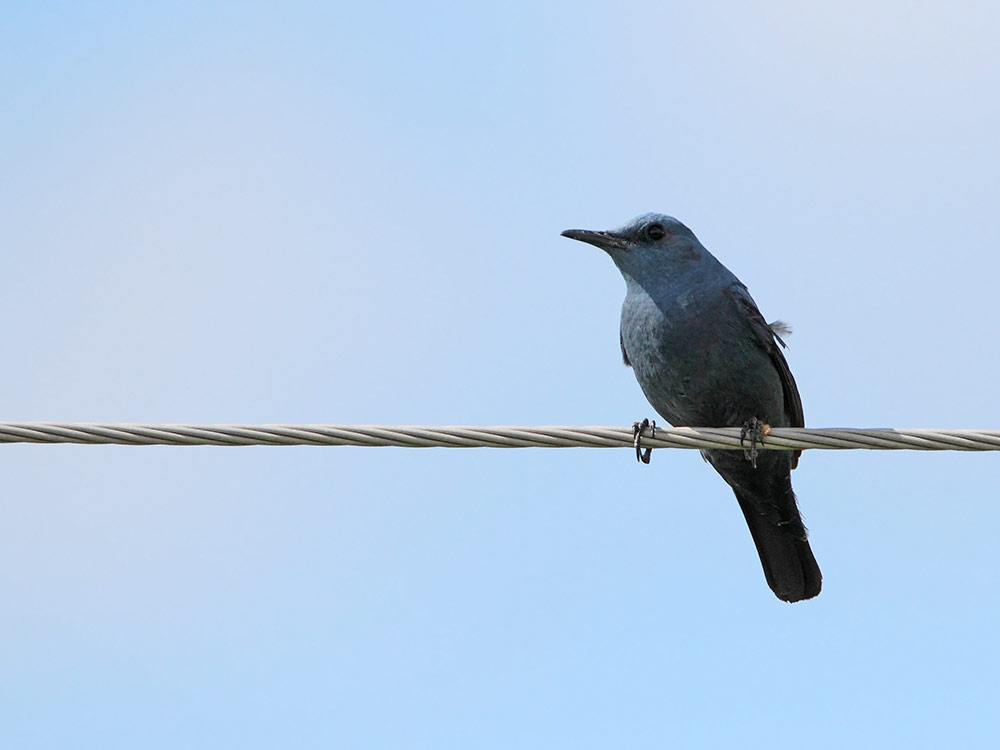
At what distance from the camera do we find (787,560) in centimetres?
841

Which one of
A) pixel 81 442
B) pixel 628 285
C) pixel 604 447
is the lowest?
pixel 81 442

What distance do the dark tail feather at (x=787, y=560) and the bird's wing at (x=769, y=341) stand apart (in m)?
0.52

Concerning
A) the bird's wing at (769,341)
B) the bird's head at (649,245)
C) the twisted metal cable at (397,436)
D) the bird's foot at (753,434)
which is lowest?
the twisted metal cable at (397,436)

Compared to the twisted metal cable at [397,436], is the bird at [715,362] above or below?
above

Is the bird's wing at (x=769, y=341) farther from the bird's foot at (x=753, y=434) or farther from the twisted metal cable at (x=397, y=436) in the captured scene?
the twisted metal cable at (x=397, y=436)

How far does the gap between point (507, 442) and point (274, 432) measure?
3.25 feet

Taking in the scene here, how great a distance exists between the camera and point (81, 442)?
526 centimetres

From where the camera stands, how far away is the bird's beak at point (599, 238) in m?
8.12

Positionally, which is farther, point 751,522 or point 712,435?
point 751,522

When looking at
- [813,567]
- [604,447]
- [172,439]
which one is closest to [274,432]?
[172,439]

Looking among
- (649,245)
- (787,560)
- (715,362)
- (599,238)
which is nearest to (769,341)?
(715,362)

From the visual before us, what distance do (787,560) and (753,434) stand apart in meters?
2.03

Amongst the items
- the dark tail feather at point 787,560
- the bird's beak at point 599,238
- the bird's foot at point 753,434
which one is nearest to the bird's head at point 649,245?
the bird's beak at point 599,238

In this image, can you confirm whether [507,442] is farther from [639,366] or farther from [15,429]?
[639,366]
